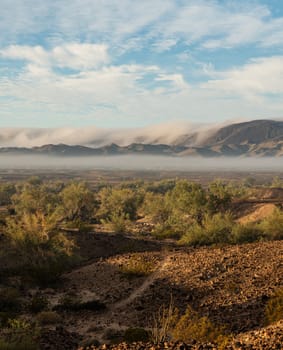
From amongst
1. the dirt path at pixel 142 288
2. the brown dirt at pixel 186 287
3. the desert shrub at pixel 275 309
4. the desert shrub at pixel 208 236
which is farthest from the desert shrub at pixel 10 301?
the desert shrub at pixel 208 236

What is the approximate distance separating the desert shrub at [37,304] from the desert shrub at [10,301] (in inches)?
23.7

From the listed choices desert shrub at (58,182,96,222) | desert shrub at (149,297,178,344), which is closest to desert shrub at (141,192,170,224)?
desert shrub at (58,182,96,222)

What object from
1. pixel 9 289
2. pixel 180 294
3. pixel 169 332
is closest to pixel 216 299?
pixel 180 294

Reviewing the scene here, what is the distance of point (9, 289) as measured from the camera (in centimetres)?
2164

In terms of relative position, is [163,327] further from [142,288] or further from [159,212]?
[159,212]

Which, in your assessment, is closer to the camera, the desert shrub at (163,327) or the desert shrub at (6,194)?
the desert shrub at (163,327)

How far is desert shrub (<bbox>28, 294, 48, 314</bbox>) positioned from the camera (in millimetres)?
19016

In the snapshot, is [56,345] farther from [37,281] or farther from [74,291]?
[37,281]

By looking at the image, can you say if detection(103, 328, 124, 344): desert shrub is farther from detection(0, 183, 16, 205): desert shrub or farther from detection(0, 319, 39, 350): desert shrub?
detection(0, 183, 16, 205): desert shrub

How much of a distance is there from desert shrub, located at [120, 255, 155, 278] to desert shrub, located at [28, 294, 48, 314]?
18.2ft

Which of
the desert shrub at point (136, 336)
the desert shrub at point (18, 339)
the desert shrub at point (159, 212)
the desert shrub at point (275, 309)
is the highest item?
the desert shrub at point (18, 339)

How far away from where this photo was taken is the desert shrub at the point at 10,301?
1916 cm

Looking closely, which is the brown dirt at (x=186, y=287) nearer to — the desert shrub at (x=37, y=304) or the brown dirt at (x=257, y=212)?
the desert shrub at (x=37, y=304)

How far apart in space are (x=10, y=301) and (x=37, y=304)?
1.62 m
